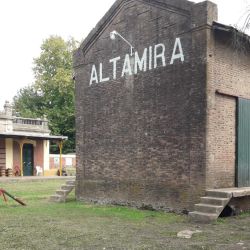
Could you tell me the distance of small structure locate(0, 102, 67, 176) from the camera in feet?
106

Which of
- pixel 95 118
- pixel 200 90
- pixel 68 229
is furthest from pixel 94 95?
pixel 68 229

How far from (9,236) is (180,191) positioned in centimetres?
535

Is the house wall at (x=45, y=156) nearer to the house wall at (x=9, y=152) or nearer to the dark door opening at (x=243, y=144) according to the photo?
the house wall at (x=9, y=152)

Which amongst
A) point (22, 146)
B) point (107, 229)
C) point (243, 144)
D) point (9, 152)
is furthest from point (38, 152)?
point (107, 229)

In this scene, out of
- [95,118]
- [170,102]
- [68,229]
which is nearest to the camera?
[68,229]

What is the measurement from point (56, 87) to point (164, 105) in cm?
3842

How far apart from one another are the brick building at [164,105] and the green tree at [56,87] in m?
34.0

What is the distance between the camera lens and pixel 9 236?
9.59 m

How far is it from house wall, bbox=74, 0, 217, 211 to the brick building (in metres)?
0.03

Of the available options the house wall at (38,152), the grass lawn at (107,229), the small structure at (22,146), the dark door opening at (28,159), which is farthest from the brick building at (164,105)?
the house wall at (38,152)

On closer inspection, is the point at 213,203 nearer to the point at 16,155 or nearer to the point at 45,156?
the point at 16,155

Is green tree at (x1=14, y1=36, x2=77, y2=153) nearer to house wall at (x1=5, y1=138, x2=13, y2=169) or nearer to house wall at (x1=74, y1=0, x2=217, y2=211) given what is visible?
house wall at (x1=5, y1=138, x2=13, y2=169)

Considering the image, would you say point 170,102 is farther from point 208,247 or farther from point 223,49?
point 208,247

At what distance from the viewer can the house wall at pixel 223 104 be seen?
12.4m
